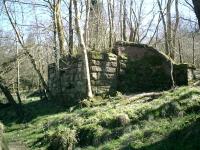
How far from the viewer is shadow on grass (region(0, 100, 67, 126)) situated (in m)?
20.3

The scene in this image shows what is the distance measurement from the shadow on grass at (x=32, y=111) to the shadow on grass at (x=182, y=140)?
1007cm

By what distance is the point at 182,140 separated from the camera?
9.55 metres

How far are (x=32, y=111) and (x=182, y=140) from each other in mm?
13222

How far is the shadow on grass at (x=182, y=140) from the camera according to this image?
9177mm

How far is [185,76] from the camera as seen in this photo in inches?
762

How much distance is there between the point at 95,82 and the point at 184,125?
9464 millimetres

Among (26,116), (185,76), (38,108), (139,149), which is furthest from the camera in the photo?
(38,108)

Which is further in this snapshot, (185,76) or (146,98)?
(185,76)

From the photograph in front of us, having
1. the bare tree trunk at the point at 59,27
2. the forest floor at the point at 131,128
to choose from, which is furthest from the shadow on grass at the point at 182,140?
the bare tree trunk at the point at 59,27

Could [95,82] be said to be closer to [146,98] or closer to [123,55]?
[123,55]

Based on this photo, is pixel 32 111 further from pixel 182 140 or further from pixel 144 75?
pixel 182 140

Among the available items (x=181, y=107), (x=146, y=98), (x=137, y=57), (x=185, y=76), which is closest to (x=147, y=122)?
(x=181, y=107)

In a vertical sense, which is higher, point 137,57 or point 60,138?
point 137,57

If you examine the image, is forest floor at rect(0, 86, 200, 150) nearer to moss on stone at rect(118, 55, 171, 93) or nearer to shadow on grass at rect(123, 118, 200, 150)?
shadow on grass at rect(123, 118, 200, 150)
